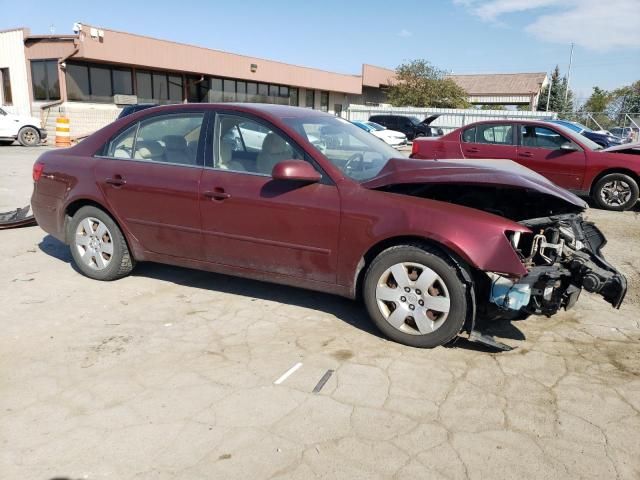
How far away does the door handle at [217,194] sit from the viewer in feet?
13.7

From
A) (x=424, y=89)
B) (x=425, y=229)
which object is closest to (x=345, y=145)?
(x=425, y=229)

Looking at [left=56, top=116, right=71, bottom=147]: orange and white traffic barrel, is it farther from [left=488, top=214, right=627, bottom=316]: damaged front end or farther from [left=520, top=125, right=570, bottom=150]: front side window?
[left=488, top=214, right=627, bottom=316]: damaged front end

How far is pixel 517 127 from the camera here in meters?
9.77

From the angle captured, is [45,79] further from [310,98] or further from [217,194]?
[217,194]

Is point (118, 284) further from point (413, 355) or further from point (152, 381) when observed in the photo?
point (413, 355)

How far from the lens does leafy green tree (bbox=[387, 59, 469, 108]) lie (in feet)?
151

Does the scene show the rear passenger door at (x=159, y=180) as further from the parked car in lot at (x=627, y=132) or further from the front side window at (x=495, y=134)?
the parked car in lot at (x=627, y=132)

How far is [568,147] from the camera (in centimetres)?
929

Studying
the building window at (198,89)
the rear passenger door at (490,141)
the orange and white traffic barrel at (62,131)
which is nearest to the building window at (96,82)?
the building window at (198,89)

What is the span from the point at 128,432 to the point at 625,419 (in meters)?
2.62

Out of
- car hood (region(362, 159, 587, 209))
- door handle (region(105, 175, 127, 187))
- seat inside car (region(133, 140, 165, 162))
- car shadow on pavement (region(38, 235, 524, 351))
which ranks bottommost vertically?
car shadow on pavement (region(38, 235, 524, 351))

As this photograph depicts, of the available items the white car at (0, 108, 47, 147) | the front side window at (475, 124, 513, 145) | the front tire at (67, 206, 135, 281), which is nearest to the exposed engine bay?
the front tire at (67, 206, 135, 281)

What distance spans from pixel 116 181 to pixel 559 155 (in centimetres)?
764

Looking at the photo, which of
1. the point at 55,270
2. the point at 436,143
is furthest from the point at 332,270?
the point at 436,143
